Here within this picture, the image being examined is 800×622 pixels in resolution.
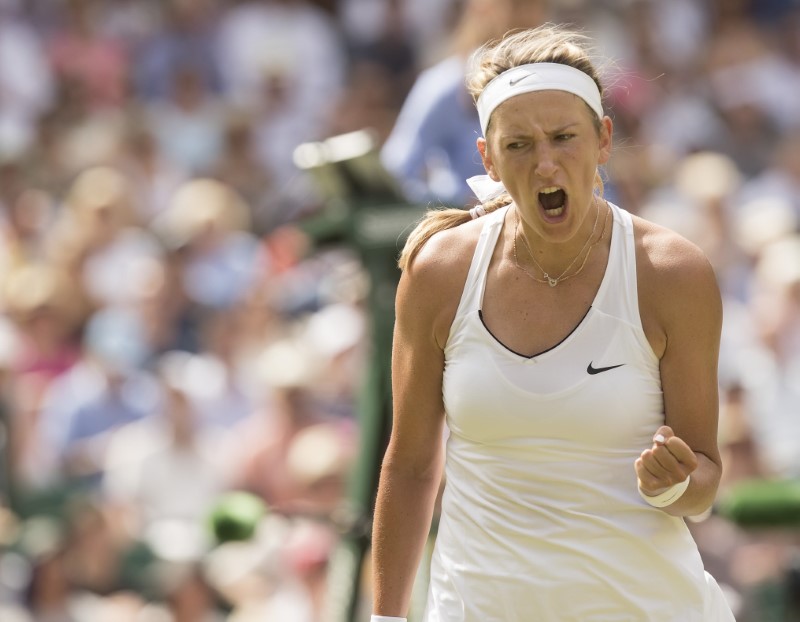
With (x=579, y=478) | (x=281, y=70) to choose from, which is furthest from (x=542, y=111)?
(x=281, y=70)

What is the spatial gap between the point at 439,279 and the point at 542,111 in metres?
0.38

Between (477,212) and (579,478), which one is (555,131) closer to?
(477,212)

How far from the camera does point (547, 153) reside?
2.71m

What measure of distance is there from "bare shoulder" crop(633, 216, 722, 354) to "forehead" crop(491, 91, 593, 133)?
286mm

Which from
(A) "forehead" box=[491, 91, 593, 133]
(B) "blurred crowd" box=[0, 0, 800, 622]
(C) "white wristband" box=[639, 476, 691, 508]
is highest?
(A) "forehead" box=[491, 91, 593, 133]

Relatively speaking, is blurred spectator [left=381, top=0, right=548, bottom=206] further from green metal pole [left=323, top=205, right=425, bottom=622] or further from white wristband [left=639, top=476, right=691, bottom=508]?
white wristband [left=639, top=476, right=691, bottom=508]

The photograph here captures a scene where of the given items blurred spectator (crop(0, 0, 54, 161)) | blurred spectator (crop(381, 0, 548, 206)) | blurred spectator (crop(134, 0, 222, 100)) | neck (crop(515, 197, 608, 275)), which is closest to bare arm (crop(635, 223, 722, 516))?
neck (crop(515, 197, 608, 275))

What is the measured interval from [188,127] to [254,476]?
3.60 metres

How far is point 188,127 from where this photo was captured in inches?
392

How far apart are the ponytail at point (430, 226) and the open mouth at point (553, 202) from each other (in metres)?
0.29

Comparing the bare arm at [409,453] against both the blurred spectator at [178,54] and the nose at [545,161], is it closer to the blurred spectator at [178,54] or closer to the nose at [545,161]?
the nose at [545,161]

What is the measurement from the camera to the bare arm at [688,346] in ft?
8.91

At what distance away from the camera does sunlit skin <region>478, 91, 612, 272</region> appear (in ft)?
8.93

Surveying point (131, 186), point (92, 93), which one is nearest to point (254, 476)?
point (131, 186)
